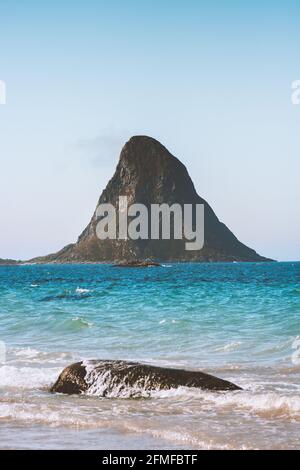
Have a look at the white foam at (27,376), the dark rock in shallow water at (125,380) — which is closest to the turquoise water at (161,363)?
the white foam at (27,376)

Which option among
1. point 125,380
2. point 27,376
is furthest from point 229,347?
point 125,380

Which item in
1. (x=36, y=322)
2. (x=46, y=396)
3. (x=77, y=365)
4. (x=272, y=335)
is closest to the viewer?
(x=46, y=396)

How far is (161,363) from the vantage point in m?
18.5

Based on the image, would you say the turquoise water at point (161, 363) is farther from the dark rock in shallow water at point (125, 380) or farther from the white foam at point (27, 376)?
the dark rock in shallow water at point (125, 380)

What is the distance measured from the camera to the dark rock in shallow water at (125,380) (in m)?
14.3

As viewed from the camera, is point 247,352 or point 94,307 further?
point 94,307

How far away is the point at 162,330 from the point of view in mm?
26016

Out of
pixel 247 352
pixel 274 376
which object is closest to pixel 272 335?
pixel 247 352

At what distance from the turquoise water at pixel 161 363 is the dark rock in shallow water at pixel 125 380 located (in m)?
0.41

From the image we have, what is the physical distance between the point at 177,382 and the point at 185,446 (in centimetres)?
470

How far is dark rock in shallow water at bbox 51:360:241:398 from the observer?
1427 cm

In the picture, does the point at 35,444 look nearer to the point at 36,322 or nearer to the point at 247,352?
the point at 247,352

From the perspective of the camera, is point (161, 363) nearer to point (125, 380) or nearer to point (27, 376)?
point (27, 376)
